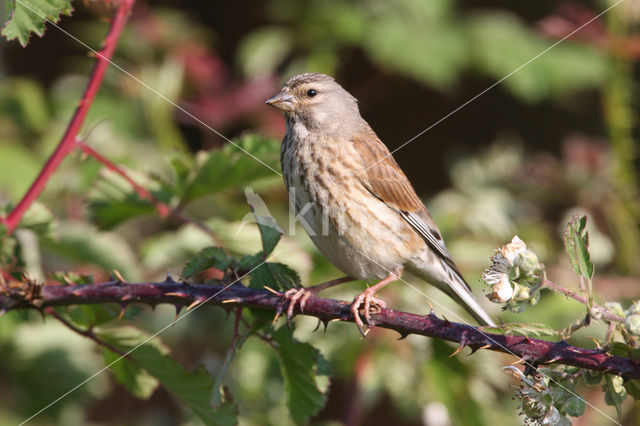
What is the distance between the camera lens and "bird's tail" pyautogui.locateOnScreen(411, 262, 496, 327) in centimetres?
295

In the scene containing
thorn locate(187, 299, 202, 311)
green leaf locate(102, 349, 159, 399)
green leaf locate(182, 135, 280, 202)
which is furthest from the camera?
green leaf locate(182, 135, 280, 202)

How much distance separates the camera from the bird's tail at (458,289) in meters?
2.95

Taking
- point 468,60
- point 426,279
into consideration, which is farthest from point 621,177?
point 426,279

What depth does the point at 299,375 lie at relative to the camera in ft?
7.22

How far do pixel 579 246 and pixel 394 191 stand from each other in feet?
4.70

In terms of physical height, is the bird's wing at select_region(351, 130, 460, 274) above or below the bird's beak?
below

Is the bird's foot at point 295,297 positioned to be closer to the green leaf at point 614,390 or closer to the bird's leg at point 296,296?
the bird's leg at point 296,296

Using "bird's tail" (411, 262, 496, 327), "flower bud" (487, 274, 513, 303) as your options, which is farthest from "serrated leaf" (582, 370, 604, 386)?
"bird's tail" (411, 262, 496, 327)

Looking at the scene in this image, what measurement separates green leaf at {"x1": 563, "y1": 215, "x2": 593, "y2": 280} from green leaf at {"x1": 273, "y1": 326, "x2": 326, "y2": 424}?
30.6 inches

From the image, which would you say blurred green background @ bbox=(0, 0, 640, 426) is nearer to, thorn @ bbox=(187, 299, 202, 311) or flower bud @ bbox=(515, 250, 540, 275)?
thorn @ bbox=(187, 299, 202, 311)

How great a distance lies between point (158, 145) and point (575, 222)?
2.93m

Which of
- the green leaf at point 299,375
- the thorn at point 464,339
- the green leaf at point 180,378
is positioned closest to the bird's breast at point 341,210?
the green leaf at point 299,375

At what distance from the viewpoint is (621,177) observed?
12.8ft

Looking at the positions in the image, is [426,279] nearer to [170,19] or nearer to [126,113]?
[126,113]
